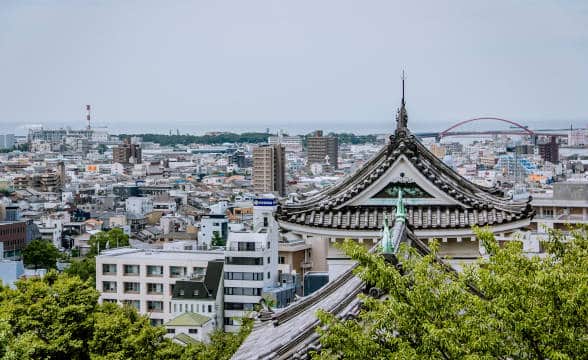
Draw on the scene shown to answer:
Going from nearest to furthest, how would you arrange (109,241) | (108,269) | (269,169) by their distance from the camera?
(108,269), (109,241), (269,169)

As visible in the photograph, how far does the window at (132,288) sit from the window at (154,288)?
468mm

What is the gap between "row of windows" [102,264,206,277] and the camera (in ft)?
141

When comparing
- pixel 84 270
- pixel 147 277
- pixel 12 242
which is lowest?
pixel 12 242

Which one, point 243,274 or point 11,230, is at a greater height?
point 243,274

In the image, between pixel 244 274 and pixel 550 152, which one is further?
pixel 550 152

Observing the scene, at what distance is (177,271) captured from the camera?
1698 inches

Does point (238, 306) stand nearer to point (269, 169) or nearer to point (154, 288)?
point (154, 288)

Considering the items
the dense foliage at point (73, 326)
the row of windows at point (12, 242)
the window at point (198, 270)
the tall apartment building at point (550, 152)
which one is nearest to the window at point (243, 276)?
the window at point (198, 270)

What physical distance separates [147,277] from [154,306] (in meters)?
1.39

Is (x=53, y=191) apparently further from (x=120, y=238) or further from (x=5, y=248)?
(x=120, y=238)

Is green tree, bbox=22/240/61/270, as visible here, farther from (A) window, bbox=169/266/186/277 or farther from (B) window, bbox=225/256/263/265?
(B) window, bbox=225/256/263/265

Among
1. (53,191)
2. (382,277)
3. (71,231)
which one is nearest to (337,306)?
(382,277)

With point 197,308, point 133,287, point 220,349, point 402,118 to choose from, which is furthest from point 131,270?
point 402,118

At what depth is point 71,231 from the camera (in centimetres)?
8494
